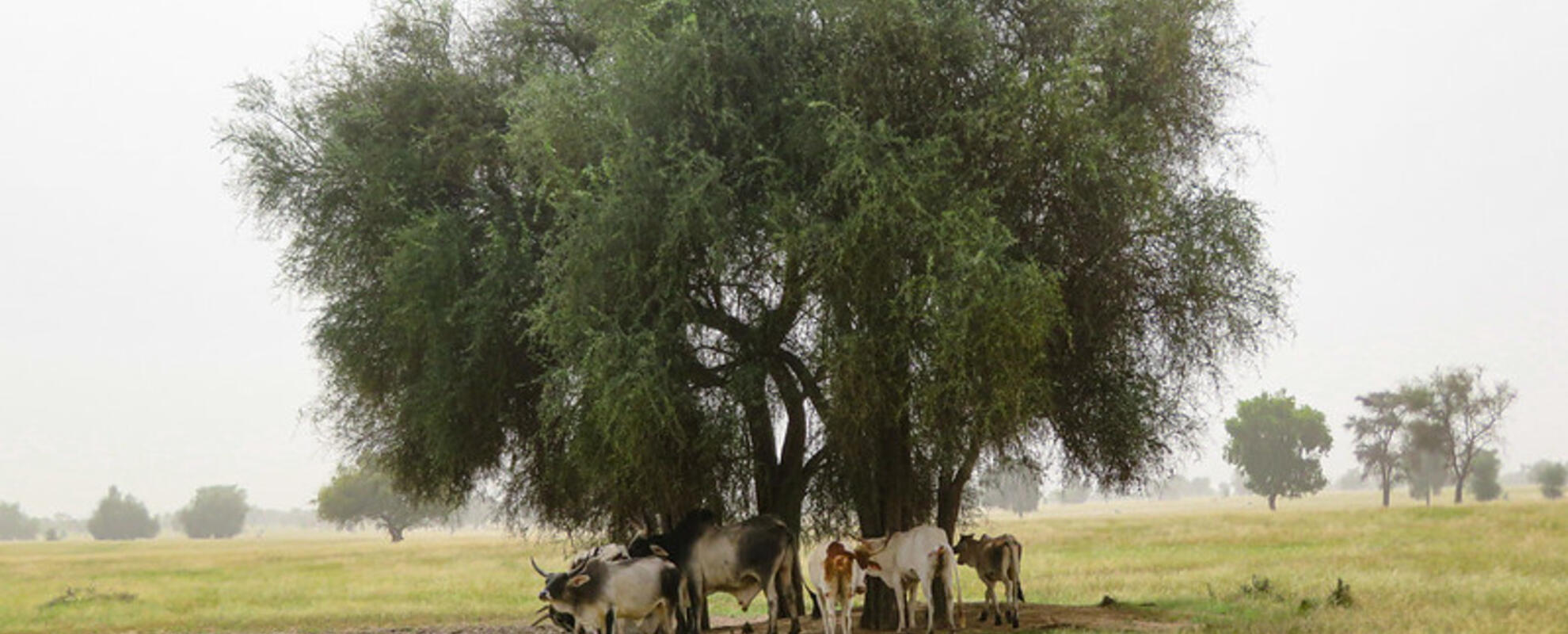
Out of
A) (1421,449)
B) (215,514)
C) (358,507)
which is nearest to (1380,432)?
(1421,449)

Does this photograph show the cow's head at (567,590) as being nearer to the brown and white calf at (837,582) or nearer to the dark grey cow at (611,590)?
the dark grey cow at (611,590)

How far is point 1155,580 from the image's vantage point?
112 feet

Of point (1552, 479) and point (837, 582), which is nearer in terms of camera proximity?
point (837, 582)

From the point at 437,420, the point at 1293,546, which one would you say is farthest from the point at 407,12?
the point at 1293,546

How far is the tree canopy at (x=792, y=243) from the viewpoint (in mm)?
18281

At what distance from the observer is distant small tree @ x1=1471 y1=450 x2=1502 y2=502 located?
13250 centimetres

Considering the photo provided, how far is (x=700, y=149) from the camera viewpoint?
19.0 meters

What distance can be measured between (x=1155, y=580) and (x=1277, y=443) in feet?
297

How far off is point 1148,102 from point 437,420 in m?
12.4

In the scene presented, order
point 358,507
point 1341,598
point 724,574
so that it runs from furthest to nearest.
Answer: point 358,507
point 1341,598
point 724,574

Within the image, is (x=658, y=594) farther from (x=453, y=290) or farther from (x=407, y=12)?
(x=407, y=12)

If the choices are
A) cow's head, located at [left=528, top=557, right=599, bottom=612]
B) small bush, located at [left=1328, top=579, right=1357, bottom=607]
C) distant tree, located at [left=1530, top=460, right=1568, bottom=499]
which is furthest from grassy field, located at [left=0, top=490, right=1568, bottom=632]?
distant tree, located at [left=1530, top=460, right=1568, bottom=499]

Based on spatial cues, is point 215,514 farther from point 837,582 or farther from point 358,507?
point 837,582

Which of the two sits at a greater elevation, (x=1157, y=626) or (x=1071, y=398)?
(x=1071, y=398)
